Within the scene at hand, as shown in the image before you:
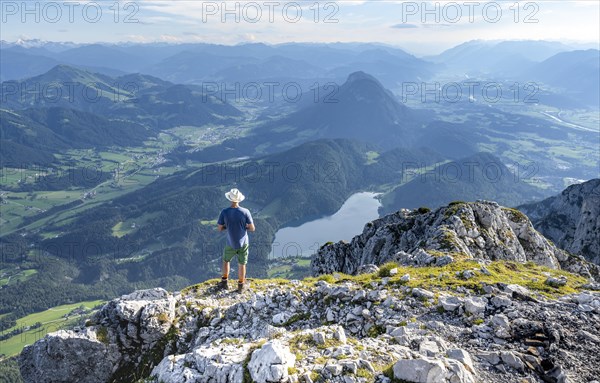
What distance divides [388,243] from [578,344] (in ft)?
91.7

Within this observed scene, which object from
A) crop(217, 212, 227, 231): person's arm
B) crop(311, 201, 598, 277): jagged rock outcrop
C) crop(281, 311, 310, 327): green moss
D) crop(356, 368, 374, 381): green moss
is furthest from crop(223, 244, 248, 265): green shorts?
crop(311, 201, 598, 277): jagged rock outcrop

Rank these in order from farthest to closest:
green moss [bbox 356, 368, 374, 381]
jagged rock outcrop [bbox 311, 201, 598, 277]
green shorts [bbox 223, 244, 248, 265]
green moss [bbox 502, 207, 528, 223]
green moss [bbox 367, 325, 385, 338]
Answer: green moss [bbox 502, 207, 528, 223] < jagged rock outcrop [bbox 311, 201, 598, 277] < green shorts [bbox 223, 244, 248, 265] < green moss [bbox 367, 325, 385, 338] < green moss [bbox 356, 368, 374, 381]

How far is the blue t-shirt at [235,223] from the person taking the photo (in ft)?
69.3

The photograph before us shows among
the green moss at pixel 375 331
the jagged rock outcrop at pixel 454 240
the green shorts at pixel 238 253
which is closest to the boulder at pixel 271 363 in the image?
the green moss at pixel 375 331

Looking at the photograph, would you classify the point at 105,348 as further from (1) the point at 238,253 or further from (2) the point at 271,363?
(2) the point at 271,363

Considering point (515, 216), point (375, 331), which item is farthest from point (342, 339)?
point (515, 216)

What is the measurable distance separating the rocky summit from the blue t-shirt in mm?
3345

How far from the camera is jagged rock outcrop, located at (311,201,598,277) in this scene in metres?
33.5

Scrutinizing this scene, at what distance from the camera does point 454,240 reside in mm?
31078

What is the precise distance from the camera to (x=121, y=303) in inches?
768

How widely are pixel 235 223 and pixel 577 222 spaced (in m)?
111

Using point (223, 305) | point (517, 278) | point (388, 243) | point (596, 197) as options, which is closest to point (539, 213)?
point (596, 197)

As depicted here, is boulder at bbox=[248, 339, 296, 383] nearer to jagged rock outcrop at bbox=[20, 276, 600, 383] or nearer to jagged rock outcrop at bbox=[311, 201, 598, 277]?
jagged rock outcrop at bbox=[20, 276, 600, 383]

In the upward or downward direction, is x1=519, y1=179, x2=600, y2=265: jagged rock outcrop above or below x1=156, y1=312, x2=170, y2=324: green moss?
below
